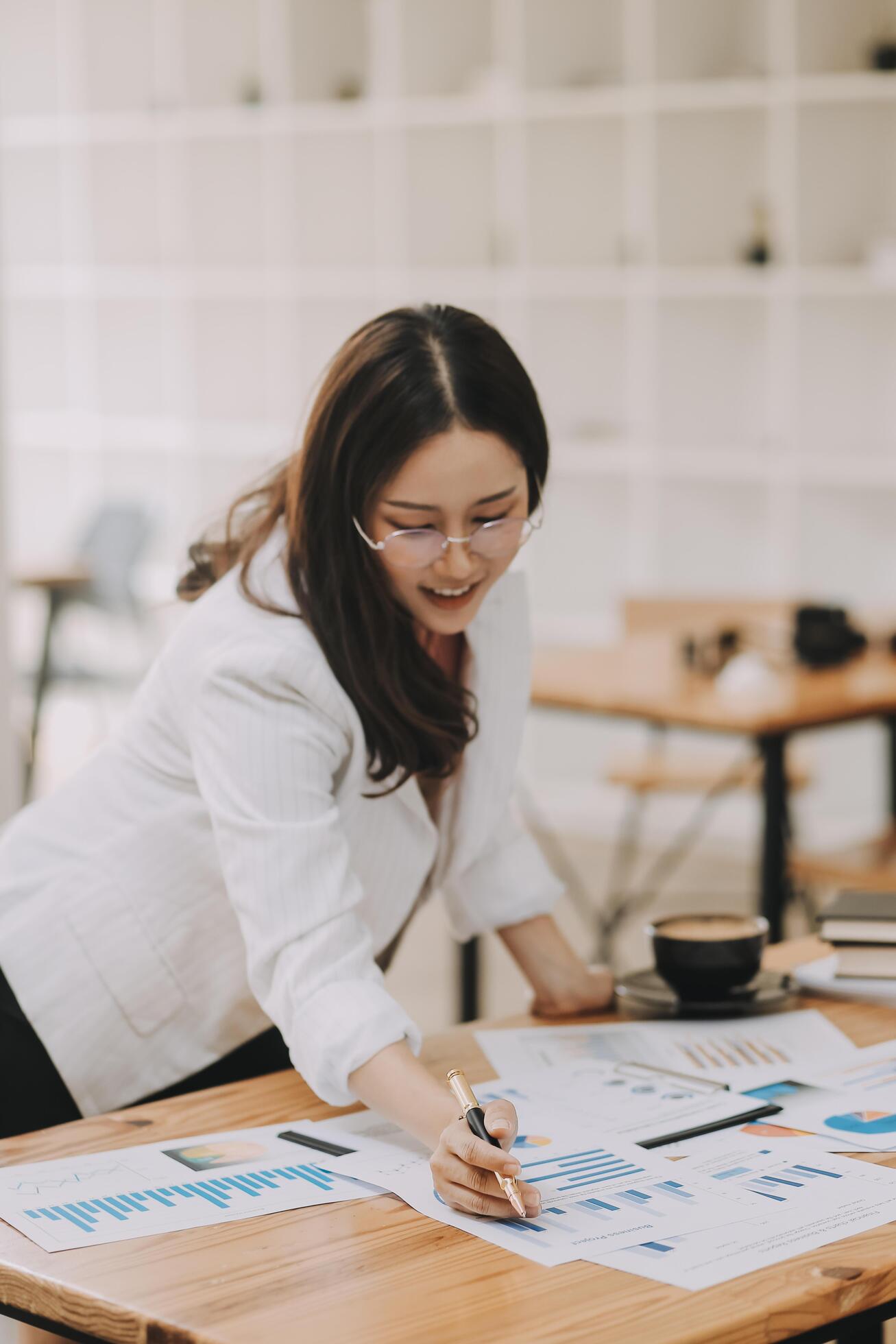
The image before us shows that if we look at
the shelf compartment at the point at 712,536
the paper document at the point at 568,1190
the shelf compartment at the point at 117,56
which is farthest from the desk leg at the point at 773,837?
the shelf compartment at the point at 117,56

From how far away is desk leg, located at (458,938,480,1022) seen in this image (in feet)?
11.0

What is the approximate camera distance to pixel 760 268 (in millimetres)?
5316

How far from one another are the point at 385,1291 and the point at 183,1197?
0.74ft

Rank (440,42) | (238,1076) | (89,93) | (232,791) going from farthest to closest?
(89,93)
(440,42)
(238,1076)
(232,791)

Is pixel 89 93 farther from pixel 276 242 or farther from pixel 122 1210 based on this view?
pixel 122 1210

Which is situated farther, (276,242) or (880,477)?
(276,242)

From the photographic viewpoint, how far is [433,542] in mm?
1459

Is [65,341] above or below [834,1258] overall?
above

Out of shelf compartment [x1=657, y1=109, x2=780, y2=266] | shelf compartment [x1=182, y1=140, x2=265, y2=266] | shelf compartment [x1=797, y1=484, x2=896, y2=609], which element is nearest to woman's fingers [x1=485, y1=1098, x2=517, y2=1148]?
shelf compartment [x1=797, y1=484, x2=896, y2=609]

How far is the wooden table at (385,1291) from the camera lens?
1.03 metres

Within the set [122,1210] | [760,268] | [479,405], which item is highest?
[760,268]

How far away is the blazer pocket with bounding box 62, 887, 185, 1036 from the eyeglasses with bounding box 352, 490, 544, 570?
0.42 meters

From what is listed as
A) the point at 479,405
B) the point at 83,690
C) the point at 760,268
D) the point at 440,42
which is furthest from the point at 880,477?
the point at 479,405

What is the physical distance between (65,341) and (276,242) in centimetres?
133
